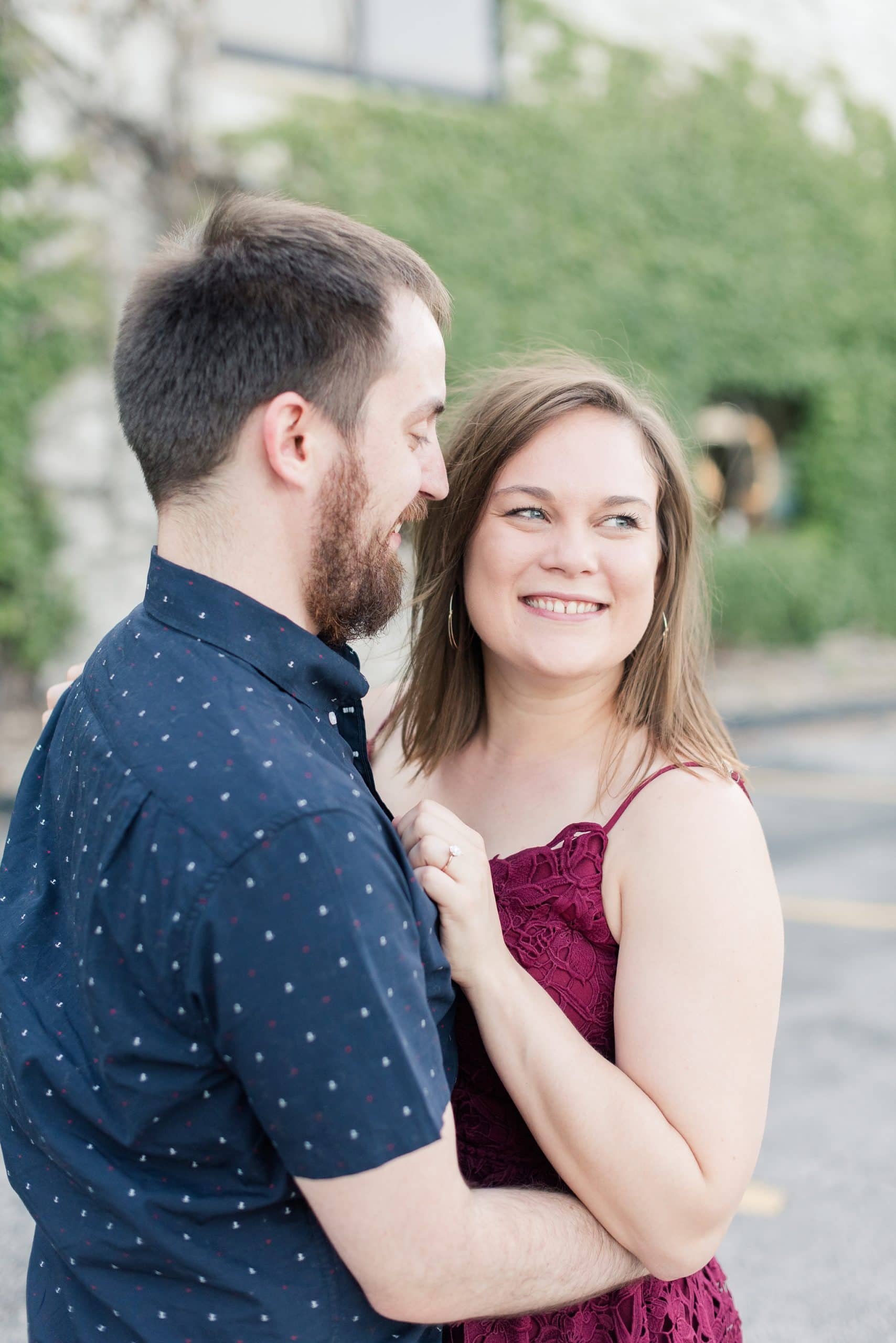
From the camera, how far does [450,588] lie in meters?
2.24

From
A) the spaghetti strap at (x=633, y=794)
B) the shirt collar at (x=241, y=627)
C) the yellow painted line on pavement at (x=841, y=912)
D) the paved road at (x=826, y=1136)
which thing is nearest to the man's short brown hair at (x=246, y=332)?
the shirt collar at (x=241, y=627)

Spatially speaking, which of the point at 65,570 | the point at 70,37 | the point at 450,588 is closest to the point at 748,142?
the point at 70,37

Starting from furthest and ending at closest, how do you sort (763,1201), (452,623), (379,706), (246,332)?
(763,1201) < (379,706) < (452,623) < (246,332)

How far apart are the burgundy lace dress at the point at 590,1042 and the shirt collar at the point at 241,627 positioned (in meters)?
0.54

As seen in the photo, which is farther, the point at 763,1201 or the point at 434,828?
the point at 763,1201

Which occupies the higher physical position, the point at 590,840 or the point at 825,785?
the point at 590,840

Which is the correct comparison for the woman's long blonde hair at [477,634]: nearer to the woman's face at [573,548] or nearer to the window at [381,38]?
the woman's face at [573,548]

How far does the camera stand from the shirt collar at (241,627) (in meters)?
1.40

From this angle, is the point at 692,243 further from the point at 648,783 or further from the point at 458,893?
the point at 458,893

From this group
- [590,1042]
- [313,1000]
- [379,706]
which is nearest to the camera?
[313,1000]

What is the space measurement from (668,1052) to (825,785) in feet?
25.2

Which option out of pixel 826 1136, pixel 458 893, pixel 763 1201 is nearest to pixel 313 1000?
pixel 458 893

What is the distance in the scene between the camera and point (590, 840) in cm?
182

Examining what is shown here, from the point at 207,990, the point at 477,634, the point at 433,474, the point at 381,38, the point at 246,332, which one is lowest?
the point at 207,990
